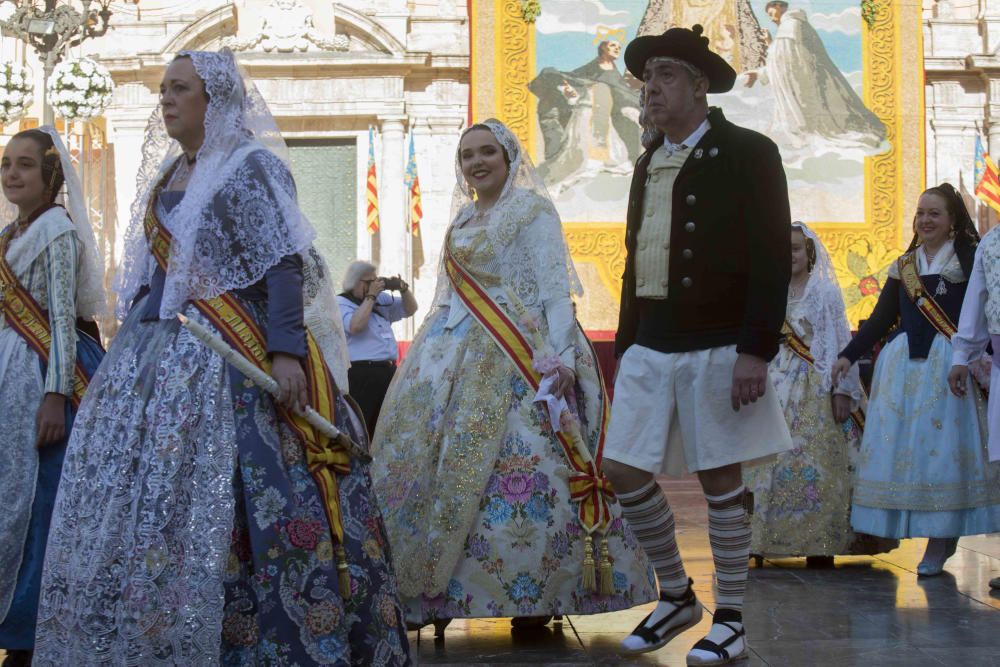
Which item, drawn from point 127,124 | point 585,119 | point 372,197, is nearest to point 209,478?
point 372,197

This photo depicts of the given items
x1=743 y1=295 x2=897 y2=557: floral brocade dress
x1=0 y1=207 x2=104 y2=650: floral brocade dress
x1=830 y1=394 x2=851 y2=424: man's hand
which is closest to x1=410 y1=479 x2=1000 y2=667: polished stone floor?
x1=743 y1=295 x2=897 y2=557: floral brocade dress

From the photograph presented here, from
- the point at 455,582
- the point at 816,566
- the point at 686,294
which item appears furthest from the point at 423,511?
the point at 816,566

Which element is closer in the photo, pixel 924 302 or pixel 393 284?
pixel 924 302

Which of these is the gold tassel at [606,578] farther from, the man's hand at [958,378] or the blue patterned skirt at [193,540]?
the man's hand at [958,378]

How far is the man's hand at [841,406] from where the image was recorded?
225 inches

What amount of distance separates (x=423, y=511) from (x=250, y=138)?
1396 millimetres

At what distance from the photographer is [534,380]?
157 inches

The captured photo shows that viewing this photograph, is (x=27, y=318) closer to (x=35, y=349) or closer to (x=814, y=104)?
(x=35, y=349)

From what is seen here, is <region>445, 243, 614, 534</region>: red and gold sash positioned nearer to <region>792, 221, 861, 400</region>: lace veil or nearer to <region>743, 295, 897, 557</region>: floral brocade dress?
<region>743, 295, 897, 557</region>: floral brocade dress

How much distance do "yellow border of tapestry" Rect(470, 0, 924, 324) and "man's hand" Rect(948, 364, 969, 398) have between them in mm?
11061

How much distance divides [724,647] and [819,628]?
74cm

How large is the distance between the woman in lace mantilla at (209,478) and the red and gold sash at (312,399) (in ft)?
0.04

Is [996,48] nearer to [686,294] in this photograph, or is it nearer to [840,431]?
[840,431]

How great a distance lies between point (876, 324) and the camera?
5.57 metres
